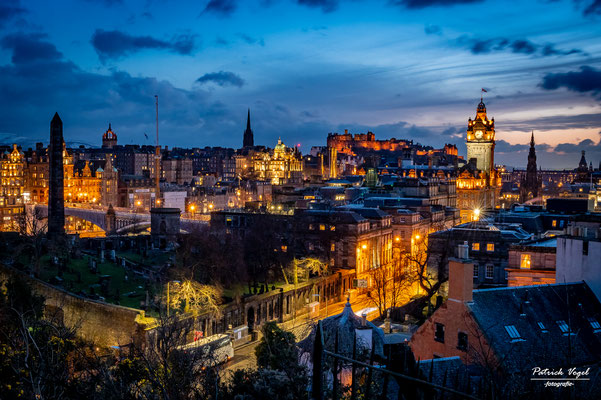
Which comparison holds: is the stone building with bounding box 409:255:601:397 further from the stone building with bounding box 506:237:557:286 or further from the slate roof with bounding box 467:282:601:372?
the stone building with bounding box 506:237:557:286

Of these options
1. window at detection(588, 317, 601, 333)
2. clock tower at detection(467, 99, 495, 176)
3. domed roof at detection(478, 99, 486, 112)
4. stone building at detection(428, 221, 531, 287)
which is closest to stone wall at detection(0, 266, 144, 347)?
window at detection(588, 317, 601, 333)

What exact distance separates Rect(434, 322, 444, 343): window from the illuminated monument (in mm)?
93024

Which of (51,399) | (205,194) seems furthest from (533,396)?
(205,194)

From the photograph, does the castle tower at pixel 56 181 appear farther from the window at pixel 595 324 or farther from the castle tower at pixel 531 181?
the castle tower at pixel 531 181

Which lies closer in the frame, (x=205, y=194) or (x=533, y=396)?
(x=533, y=396)

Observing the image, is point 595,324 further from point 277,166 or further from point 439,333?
point 277,166

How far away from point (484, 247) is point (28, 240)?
41387mm

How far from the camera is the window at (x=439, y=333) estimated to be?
27.5 meters

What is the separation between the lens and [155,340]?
3803 cm

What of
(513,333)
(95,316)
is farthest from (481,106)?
(513,333)

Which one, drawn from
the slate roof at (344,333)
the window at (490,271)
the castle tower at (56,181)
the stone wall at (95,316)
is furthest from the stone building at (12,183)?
the slate roof at (344,333)

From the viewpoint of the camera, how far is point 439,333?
27641 millimetres

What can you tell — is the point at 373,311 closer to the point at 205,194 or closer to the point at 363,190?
the point at 363,190

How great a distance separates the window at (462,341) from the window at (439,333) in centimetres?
84
